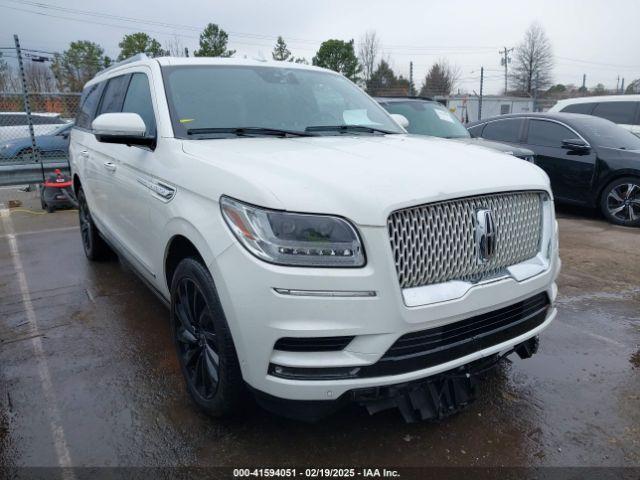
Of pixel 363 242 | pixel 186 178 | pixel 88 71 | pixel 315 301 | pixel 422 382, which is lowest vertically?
pixel 422 382

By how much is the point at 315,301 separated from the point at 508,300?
95cm

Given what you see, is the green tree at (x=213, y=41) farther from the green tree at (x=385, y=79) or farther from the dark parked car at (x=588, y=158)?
the dark parked car at (x=588, y=158)

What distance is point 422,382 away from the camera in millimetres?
2141

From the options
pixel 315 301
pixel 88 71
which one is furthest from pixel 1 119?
pixel 88 71

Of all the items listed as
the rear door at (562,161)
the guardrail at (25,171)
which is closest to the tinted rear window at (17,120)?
the guardrail at (25,171)

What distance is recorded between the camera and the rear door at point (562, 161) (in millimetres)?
7773

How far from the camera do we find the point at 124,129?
290 centimetres

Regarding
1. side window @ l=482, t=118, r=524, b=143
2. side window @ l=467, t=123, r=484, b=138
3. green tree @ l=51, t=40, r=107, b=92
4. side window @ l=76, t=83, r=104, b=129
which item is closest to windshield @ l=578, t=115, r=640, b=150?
side window @ l=482, t=118, r=524, b=143

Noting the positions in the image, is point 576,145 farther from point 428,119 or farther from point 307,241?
point 307,241

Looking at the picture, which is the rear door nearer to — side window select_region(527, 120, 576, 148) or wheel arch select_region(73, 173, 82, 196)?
side window select_region(527, 120, 576, 148)

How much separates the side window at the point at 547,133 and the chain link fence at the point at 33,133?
7.92m

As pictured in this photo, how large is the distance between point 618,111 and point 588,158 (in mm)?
3864

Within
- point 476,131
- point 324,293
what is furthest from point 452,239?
point 476,131

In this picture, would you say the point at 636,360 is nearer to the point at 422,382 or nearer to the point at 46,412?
the point at 422,382
